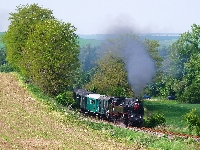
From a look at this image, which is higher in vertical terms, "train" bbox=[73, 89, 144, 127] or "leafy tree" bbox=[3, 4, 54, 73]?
"leafy tree" bbox=[3, 4, 54, 73]

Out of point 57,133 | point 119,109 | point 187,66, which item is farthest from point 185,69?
point 57,133

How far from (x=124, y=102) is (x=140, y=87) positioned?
33.2ft

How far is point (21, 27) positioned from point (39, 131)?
144ft

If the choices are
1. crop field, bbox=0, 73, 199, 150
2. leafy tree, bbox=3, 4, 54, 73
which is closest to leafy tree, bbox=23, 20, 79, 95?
leafy tree, bbox=3, 4, 54, 73

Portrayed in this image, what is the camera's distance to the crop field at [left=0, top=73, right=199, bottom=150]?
2603 cm

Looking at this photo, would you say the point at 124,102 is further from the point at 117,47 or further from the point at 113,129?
the point at 117,47

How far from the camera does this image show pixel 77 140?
2741cm

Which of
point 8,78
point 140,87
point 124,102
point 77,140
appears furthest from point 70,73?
point 77,140

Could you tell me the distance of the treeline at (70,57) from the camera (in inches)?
2389

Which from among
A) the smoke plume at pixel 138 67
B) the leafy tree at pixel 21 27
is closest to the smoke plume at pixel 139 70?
the smoke plume at pixel 138 67

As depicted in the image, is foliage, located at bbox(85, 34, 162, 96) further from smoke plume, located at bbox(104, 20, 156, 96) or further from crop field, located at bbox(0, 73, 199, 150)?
crop field, located at bbox(0, 73, 199, 150)

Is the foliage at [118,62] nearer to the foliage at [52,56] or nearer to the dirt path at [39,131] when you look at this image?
the foliage at [52,56]

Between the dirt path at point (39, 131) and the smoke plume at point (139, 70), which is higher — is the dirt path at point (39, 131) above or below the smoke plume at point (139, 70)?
below

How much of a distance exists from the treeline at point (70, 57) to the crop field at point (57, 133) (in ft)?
45.8
